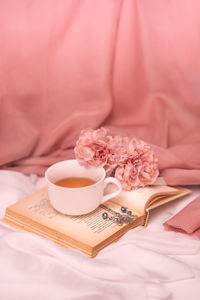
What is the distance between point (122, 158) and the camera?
1.01m

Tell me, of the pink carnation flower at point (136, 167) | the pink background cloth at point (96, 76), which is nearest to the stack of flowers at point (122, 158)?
the pink carnation flower at point (136, 167)

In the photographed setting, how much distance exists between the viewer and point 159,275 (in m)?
0.78

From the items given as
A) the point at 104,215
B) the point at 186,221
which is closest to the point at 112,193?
the point at 104,215

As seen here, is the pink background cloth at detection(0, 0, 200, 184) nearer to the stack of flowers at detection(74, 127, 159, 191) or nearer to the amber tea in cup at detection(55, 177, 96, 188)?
the stack of flowers at detection(74, 127, 159, 191)

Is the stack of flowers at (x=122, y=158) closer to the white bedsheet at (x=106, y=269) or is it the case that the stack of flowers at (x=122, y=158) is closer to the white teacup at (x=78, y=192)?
the white teacup at (x=78, y=192)

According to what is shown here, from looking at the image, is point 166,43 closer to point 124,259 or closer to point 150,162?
point 150,162

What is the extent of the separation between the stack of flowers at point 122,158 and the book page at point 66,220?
0.24ft

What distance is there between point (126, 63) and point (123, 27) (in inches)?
3.7

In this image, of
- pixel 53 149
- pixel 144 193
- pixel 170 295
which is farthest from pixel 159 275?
pixel 53 149

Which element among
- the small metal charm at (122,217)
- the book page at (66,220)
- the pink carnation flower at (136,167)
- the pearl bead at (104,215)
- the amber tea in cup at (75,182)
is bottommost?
the book page at (66,220)

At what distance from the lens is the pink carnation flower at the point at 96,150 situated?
100cm

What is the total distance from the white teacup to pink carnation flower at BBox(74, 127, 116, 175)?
0.06 ft

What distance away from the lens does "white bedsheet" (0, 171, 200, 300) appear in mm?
729

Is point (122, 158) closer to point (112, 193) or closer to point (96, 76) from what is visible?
point (112, 193)
